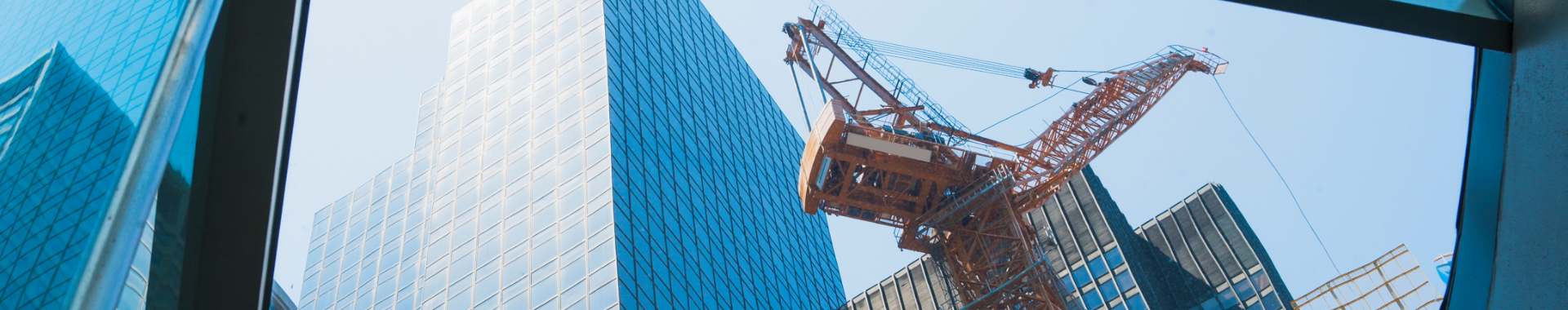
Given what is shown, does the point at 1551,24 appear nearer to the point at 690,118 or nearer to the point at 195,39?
the point at 195,39

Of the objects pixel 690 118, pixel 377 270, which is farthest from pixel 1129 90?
pixel 377 270

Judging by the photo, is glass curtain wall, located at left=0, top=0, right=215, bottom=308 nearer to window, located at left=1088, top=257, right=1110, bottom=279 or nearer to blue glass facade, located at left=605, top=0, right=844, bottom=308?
blue glass facade, located at left=605, top=0, right=844, bottom=308

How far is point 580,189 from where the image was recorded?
56.7m

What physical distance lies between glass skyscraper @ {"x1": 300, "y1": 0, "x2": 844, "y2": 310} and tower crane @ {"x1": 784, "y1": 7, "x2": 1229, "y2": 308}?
885 cm

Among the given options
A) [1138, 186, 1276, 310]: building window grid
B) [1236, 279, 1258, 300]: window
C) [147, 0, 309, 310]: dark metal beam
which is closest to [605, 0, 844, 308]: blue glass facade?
[1138, 186, 1276, 310]: building window grid

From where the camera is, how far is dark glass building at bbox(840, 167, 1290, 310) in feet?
277

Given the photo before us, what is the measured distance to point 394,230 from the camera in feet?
235

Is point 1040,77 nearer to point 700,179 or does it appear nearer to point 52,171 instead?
point 700,179

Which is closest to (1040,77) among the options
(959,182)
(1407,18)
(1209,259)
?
(959,182)

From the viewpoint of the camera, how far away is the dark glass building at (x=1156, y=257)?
277ft

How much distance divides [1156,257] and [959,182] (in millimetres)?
43752

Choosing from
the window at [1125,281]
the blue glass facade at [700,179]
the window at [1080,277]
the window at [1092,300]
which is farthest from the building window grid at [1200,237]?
the blue glass facade at [700,179]

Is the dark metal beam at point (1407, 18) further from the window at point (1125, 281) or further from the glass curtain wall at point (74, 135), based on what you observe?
the window at point (1125, 281)

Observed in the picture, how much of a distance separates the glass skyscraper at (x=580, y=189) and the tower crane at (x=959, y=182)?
8846 millimetres
